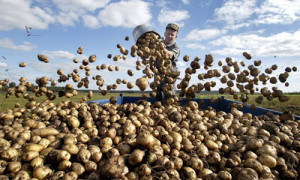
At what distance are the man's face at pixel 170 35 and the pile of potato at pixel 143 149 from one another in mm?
4324

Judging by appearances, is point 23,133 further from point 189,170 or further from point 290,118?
point 290,118

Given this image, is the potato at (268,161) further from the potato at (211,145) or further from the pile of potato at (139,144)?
the potato at (211,145)

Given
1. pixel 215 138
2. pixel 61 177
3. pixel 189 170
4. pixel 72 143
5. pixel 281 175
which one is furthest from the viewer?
pixel 215 138

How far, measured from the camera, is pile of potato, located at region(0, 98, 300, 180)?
293 centimetres

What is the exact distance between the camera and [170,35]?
8273 mm

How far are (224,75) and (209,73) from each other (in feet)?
1.85

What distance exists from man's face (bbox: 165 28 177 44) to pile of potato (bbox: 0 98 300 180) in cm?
432

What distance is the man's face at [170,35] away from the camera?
823 centimetres

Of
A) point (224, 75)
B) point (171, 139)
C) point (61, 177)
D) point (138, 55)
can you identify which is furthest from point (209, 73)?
point (61, 177)

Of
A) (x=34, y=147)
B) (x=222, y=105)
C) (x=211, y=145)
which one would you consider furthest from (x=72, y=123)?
(x=222, y=105)

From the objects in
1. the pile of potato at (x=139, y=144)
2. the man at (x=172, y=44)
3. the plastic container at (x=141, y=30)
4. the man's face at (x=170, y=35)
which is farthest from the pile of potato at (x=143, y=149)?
the man's face at (x=170, y=35)

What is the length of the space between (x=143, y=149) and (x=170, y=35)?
6.00m

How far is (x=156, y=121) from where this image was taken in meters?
4.73

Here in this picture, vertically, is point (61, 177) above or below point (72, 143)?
below
